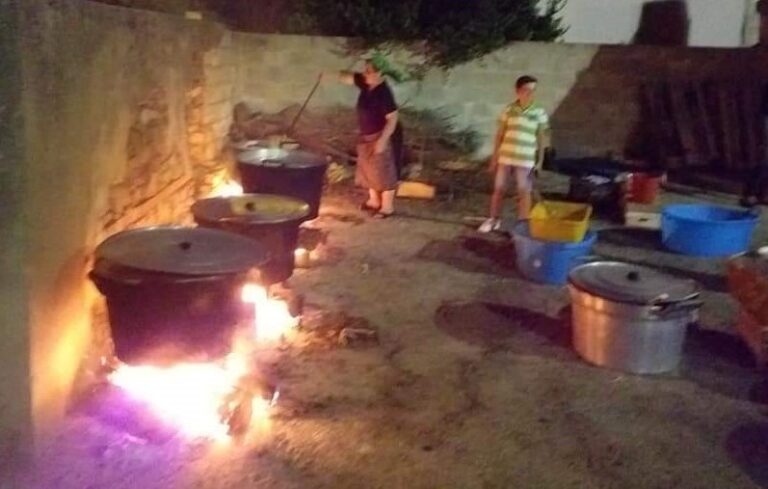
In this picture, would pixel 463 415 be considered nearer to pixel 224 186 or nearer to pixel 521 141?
pixel 521 141

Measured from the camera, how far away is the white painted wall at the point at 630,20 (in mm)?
13070

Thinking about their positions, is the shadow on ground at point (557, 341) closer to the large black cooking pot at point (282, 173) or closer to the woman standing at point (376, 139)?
the large black cooking pot at point (282, 173)

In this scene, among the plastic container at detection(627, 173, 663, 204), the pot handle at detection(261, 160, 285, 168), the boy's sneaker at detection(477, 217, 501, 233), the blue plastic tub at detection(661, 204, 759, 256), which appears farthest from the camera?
the plastic container at detection(627, 173, 663, 204)

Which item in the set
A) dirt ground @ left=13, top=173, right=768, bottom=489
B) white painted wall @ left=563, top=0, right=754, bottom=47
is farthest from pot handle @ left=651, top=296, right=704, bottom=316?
white painted wall @ left=563, top=0, right=754, bottom=47

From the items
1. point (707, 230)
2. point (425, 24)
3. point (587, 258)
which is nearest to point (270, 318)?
point (587, 258)

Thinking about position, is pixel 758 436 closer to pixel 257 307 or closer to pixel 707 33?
pixel 257 307

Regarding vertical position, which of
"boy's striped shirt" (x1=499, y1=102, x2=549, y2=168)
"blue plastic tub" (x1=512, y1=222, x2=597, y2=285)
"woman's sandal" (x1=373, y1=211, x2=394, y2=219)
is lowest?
"woman's sandal" (x1=373, y1=211, x2=394, y2=219)

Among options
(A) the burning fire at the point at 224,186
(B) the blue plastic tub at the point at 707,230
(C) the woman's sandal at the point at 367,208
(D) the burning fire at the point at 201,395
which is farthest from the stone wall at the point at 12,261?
(B) the blue plastic tub at the point at 707,230

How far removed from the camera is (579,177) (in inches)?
368

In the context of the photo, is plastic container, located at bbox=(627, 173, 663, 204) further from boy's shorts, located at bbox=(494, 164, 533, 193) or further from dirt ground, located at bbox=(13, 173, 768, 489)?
dirt ground, located at bbox=(13, 173, 768, 489)

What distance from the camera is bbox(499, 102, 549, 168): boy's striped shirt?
7711 millimetres

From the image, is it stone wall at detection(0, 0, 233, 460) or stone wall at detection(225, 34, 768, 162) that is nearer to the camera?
stone wall at detection(0, 0, 233, 460)

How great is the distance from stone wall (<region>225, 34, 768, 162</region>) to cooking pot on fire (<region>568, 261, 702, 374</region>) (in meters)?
6.16

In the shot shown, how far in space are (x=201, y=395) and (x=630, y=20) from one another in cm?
1041
